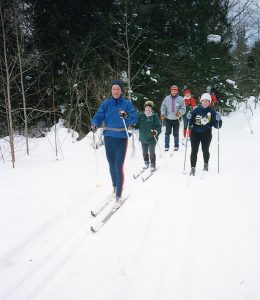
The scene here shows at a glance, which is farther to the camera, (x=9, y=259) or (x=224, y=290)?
(x=9, y=259)

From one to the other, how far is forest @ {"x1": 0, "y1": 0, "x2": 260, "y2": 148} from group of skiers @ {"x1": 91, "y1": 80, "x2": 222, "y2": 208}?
2.12 m

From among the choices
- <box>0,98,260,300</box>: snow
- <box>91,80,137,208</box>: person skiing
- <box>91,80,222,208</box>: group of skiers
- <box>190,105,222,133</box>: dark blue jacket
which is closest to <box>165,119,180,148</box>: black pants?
<box>91,80,222,208</box>: group of skiers

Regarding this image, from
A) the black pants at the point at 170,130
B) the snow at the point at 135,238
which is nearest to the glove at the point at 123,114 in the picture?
the snow at the point at 135,238

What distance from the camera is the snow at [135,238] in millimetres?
3320

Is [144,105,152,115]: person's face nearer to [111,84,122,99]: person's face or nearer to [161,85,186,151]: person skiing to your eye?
[161,85,186,151]: person skiing

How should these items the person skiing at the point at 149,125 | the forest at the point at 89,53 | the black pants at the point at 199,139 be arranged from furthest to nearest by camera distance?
the forest at the point at 89,53 → the person skiing at the point at 149,125 → the black pants at the point at 199,139

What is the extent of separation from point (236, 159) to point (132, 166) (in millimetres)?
3005

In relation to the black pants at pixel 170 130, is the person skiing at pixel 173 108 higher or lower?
higher

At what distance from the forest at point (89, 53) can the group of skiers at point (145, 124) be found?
2.12 meters

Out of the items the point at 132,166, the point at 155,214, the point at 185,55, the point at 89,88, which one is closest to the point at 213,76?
the point at 185,55

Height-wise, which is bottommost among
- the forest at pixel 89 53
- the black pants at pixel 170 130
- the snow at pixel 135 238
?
the snow at pixel 135 238

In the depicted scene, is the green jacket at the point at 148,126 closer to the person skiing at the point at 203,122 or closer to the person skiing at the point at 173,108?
the person skiing at the point at 203,122

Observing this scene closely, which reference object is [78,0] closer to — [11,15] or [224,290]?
[11,15]

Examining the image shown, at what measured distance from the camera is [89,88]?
1255cm
